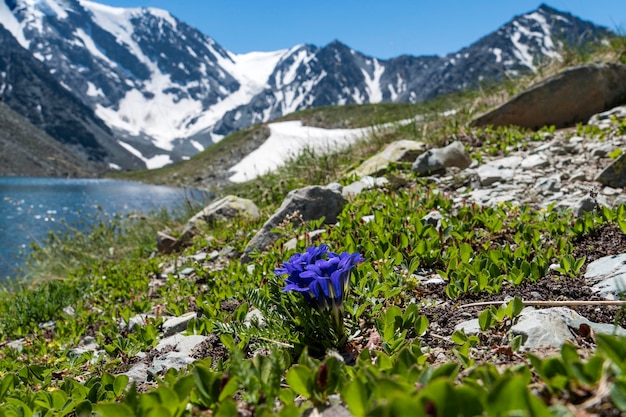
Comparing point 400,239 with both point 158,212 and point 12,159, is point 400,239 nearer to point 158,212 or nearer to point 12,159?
point 158,212

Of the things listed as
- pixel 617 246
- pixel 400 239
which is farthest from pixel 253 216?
pixel 617 246

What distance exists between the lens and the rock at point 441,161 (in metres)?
6.94

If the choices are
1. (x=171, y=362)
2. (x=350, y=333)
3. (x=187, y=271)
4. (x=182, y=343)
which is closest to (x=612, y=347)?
(x=350, y=333)

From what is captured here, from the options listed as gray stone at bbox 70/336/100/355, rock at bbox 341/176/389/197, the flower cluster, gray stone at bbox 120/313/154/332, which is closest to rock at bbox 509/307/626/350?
the flower cluster

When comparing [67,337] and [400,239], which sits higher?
[400,239]

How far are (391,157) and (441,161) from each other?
3.50ft

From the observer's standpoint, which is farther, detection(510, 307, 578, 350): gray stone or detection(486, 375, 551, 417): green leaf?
detection(510, 307, 578, 350): gray stone

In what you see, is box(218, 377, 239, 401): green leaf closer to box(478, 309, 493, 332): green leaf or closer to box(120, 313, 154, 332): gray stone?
box(478, 309, 493, 332): green leaf

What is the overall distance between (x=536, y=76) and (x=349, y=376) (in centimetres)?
1087

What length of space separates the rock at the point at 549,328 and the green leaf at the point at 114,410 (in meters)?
1.42

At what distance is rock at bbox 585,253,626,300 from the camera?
92.7 inches

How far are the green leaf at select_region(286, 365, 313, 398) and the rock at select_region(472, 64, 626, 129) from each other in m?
8.94

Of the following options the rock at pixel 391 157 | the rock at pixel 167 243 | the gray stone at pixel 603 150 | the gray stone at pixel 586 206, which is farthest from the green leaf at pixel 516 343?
the rock at pixel 167 243

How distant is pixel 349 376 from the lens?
5.34 feet
